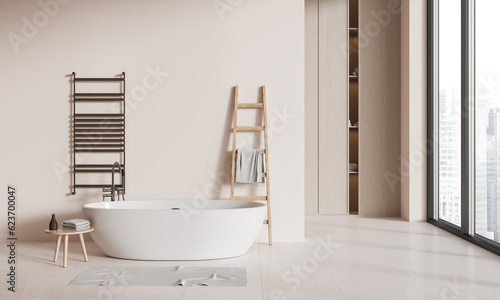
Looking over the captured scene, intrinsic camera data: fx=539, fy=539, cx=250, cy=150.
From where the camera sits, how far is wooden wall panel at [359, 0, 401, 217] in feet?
24.6

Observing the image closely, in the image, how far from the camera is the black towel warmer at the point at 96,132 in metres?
5.51

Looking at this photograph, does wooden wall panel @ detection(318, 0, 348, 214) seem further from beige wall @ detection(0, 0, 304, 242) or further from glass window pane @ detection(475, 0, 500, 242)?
glass window pane @ detection(475, 0, 500, 242)

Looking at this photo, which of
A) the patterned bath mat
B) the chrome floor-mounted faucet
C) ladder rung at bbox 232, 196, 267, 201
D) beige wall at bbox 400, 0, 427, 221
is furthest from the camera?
beige wall at bbox 400, 0, 427, 221

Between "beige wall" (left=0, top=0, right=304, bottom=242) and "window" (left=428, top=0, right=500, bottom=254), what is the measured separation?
1728 millimetres

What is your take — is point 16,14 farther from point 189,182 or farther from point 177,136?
point 189,182

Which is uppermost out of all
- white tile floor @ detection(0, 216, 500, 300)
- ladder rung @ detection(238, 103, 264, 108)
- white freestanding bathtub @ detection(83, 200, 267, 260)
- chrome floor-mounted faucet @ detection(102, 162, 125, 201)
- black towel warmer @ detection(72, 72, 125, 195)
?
ladder rung @ detection(238, 103, 264, 108)

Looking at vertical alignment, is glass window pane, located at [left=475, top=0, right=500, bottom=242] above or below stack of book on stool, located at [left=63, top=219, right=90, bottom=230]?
above

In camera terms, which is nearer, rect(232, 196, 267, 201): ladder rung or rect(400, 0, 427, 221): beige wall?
rect(232, 196, 267, 201): ladder rung

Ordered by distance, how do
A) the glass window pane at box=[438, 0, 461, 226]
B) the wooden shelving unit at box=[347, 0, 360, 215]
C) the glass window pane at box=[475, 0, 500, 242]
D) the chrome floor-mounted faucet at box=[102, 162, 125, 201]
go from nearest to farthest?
the glass window pane at box=[475, 0, 500, 242]
the chrome floor-mounted faucet at box=[102, 162, 125, 201]
the glass window pane at box=[438, 0, 461, 226]
the wooden shelving unit at box=[347, 0, 360, 215]

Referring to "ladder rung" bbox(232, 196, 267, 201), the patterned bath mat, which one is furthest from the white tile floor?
"ladder rung" bbox(232, 196, 267, 201)

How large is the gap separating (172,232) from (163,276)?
57 centimetres

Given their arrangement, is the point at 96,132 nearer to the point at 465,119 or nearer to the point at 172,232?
the point at 172,232

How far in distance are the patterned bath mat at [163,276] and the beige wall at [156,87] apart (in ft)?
4.48

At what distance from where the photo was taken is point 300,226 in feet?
18.0
